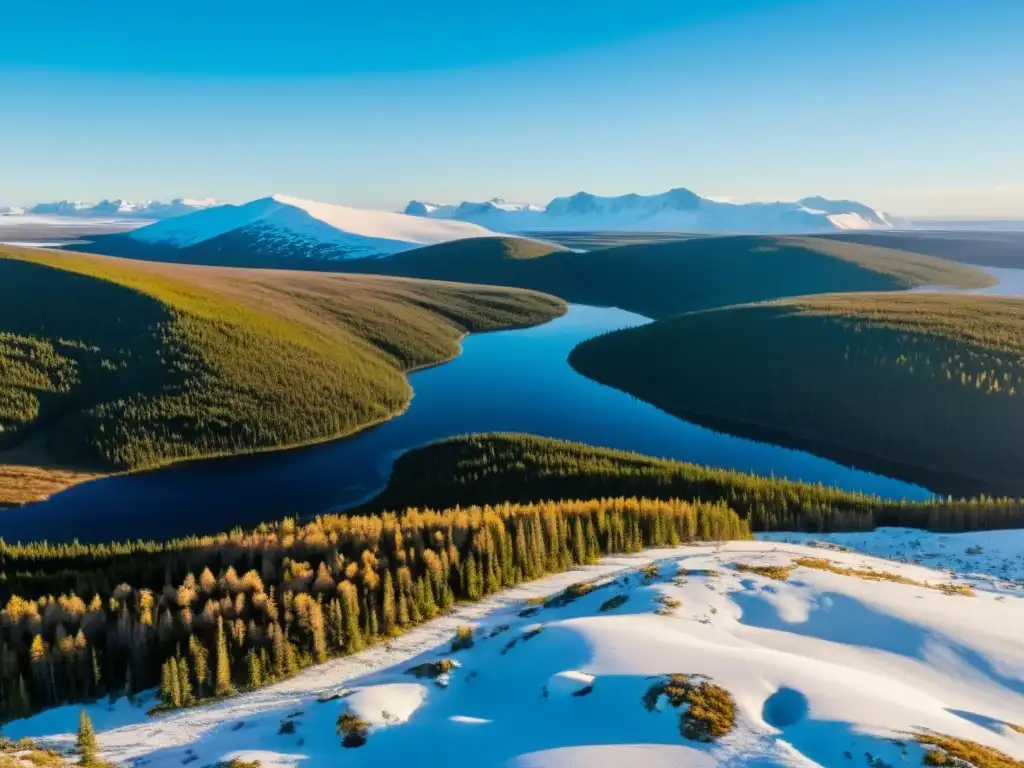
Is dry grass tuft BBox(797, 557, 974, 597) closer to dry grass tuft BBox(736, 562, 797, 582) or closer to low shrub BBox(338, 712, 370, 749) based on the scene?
dry grass tuft BBox(736, 562, 797, 582)

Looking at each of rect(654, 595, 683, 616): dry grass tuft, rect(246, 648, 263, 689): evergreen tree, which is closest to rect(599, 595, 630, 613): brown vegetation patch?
rect(654, 595, 683, 616): dry grass tuft

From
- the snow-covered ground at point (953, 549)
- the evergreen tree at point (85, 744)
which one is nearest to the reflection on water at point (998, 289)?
the snow-covered ground at point (953, 549)

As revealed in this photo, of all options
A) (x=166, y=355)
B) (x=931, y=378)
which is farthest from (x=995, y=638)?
(x=166, y=355)

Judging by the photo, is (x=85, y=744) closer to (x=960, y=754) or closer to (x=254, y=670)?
(x=254, y=670)

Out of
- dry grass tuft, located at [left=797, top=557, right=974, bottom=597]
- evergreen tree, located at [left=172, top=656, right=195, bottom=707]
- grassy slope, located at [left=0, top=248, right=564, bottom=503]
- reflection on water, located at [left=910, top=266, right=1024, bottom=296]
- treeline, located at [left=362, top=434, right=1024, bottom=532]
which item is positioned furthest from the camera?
reflection on water, located at [left=910, top=266, right=1024, bottom=296]

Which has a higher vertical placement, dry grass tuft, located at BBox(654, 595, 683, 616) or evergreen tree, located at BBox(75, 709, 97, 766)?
evergreen tree, located at BBox(75, 709, 97, 766)
